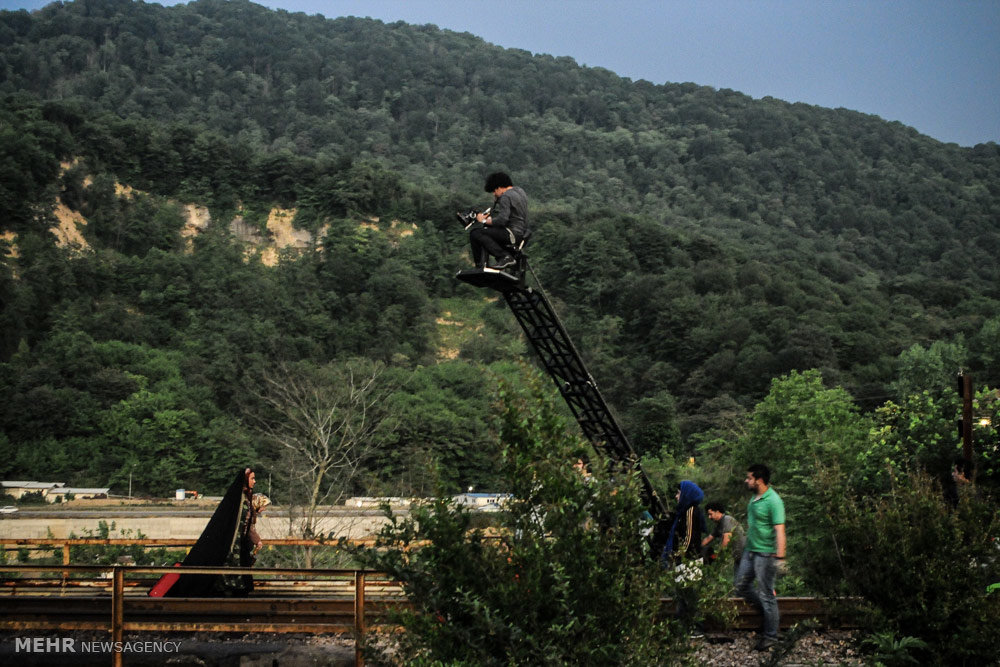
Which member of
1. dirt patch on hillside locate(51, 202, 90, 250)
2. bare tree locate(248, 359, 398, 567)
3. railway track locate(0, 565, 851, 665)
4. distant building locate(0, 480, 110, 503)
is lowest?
distant building locate(0, 480, 110, 503)

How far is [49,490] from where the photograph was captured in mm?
47781

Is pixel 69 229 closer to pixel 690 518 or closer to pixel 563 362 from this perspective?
pixel 563 362

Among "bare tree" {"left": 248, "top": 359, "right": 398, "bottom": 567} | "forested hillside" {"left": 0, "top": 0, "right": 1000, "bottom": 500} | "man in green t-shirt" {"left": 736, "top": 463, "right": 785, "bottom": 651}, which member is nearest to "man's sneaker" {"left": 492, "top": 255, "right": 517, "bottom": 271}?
"forested hillside" {"left": 0, "top": 0, "right": 1000, "bottom": 500}

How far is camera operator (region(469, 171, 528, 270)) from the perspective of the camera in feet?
25.9

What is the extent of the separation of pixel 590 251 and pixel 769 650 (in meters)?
83.9

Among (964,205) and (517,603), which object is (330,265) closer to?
(517,603)

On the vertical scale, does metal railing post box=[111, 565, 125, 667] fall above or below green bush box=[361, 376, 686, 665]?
below

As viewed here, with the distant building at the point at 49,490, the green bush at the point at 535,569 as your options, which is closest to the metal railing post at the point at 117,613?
the green bush at the point at 535,569

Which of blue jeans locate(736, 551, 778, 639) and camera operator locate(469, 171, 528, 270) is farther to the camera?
blue jeans locate(736, 551, 778, 639)

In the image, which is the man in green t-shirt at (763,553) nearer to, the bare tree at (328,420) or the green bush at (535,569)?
the green bush at (535,569)

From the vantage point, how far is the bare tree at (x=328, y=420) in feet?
95.6

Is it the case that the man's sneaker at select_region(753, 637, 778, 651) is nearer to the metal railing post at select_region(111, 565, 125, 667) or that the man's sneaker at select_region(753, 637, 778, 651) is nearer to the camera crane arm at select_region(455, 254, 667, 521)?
the camera crane arm at select_region(455, 254, 667, 521)

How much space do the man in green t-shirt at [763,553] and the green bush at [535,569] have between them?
3.23 m

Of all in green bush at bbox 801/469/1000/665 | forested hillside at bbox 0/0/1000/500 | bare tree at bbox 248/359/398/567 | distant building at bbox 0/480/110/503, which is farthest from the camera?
forested hillside at bbox 0/0/1000/500
